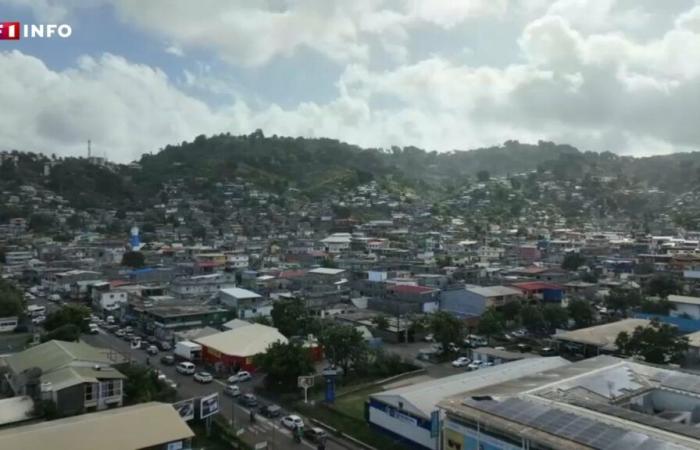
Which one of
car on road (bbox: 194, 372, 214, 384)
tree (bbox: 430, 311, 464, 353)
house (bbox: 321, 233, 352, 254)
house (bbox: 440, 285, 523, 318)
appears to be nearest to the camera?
car on road (bbox: 194, 372, 214, 384)

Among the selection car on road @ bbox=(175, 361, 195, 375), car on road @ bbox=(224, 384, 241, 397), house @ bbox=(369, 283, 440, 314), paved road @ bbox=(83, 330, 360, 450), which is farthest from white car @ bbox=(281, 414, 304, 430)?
house @ bbox=(369, 283, 440, 314)

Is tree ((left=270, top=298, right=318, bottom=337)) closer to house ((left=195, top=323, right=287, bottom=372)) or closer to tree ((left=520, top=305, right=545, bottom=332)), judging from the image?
house ((left=195, top=323, right=287, bottom=372))

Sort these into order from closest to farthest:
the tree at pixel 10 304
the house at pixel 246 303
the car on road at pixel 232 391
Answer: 1. the car on road at pixel 232 391
2. the tree at pixel 10 304
3. the house at pixel 246 303

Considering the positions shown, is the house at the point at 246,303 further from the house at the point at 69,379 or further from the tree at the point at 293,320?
the house at the point at 69,379

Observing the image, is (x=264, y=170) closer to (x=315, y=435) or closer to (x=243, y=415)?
(x=243, y=415)

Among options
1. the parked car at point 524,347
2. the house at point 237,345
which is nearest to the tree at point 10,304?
the house at point 237,345

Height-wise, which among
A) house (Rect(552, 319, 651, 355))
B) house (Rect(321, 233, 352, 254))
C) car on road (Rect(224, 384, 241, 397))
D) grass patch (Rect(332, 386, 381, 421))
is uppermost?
house (Rect(321, 233, 352, 254))
